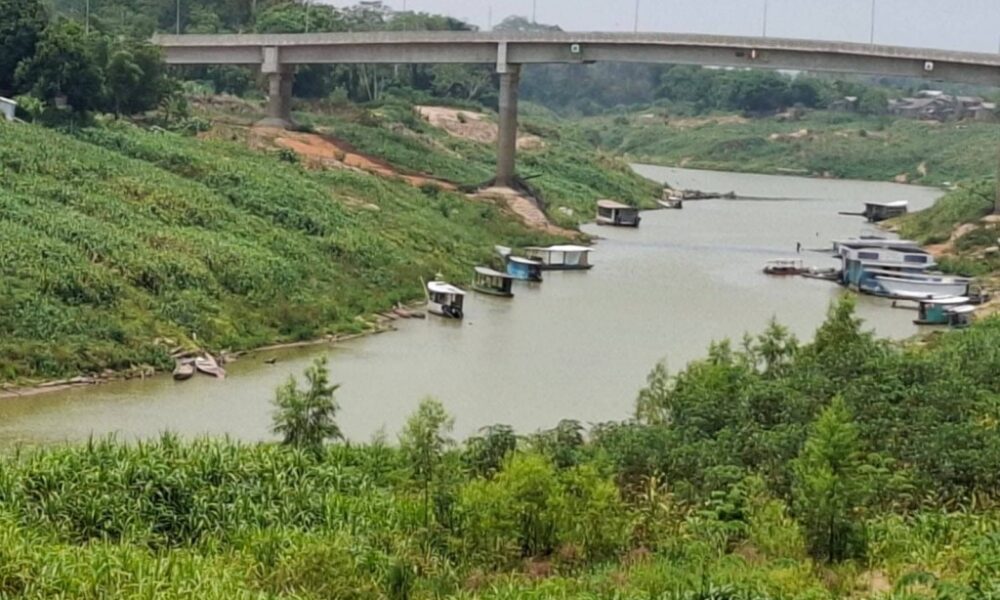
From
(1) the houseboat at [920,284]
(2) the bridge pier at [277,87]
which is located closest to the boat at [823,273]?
(1) the houseboat at [920,284]

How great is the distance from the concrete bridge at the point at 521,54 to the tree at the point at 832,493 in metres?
31.3

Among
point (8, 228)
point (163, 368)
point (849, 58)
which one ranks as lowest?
point (163, 368)

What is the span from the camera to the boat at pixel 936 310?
31.8 metres

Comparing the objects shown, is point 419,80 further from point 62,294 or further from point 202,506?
point 202,506

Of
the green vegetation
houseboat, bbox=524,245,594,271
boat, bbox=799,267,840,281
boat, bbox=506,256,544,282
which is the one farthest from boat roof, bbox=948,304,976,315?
the green vegetation

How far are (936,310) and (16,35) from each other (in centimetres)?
2449

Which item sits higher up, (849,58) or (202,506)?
(849,58)

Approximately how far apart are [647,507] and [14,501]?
19.6 feet

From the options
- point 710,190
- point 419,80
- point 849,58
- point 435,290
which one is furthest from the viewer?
point 419,80

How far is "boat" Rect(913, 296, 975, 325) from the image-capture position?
31797mm

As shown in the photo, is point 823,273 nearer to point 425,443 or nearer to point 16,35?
point 16,35

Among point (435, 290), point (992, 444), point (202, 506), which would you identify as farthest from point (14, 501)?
point (435, 290)

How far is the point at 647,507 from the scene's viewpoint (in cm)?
1480

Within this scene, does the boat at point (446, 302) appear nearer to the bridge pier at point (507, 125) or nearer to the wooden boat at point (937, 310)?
the wooden boat at point (937, 310)
